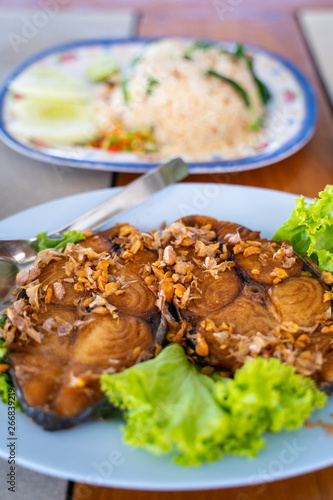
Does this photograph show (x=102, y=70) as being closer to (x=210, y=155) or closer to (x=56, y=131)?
(x=56, y=131)

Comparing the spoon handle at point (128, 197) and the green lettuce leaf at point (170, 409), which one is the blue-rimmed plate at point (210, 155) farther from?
the green lettuce leaf at point (170, 409)

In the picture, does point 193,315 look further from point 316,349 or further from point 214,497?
point 214,497

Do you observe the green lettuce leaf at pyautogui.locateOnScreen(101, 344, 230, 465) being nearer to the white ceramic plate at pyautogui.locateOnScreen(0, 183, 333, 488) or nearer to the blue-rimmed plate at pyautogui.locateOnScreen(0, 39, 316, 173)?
the white ceramic plate at pyautogui.locateOnScreen(0, 183, 333, 488)

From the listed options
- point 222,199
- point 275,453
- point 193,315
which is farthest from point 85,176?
point 275,453

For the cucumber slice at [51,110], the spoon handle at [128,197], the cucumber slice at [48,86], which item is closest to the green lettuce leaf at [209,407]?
the spoon handle at [128,197]

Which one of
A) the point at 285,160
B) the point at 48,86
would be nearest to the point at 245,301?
the point at 285,160

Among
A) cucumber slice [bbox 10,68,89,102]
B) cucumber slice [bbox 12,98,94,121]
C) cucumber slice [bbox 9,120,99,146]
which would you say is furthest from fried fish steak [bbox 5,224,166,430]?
cucumber slice [bbox 10,68,89,102]
